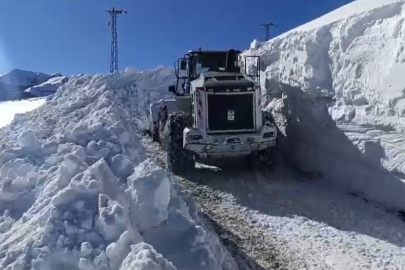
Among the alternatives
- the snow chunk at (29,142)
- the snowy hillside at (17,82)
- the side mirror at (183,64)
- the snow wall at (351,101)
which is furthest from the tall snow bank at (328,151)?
the snowy hillside at (17,82)

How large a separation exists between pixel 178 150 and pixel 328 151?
3.20 m

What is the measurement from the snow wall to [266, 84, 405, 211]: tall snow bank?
0.01 m

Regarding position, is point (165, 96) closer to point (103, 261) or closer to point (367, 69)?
point (367, 69)

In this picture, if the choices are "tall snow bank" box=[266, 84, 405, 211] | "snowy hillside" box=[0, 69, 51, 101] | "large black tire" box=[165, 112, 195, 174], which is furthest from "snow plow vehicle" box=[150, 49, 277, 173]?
"snowy hillside" box=[0, 69, 51, 101]

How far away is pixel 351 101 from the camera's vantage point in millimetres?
9078

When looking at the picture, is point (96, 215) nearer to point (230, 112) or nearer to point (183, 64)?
point (230, 112)

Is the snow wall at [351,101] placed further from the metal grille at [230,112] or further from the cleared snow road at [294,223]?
the metal grille at [230,112]

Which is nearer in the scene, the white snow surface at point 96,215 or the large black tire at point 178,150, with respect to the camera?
the white snow surface at point 96,215

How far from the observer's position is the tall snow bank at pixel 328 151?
7973 mm

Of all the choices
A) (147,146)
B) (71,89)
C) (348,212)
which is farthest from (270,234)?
(71,89)

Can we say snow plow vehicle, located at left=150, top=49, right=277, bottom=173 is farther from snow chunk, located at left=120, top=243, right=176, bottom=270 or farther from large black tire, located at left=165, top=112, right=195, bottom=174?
snow chunk, located at left=120, top=243, right=176, bottom=270

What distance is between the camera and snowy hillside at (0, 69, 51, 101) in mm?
37875

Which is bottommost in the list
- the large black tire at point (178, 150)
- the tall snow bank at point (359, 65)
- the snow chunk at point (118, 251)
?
the snow chunk at point (118, 251)

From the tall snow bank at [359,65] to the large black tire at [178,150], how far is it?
9.67 ft
